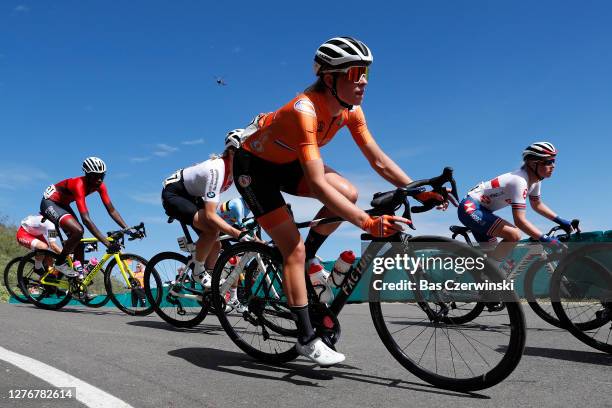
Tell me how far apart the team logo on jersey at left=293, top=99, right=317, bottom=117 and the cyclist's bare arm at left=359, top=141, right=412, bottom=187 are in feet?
2.66

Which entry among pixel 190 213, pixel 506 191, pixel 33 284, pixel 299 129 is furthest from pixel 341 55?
pixel 33 284

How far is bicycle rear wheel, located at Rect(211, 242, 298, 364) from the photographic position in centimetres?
414

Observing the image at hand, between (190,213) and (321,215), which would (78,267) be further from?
(321,215)

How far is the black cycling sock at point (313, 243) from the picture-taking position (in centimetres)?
388

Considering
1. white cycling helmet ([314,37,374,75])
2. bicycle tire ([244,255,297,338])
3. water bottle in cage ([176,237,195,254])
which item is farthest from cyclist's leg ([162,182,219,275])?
white cycling helmet ([314,37,374,75])

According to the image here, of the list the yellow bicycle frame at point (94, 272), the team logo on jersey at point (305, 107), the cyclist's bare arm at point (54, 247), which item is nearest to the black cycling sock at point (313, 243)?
the team logo on jersey at point (305, 107)

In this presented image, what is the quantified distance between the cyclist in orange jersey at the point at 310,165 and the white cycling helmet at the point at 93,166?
229 inches

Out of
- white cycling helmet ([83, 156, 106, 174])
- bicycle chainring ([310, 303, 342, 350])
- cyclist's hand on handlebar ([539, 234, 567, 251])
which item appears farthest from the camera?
white cycling helmet ([83, 156, 106, 174])

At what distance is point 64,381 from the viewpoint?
313 centimetres

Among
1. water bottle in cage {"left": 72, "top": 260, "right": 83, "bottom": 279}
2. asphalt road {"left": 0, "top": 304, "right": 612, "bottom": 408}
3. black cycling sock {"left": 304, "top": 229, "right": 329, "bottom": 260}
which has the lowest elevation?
asphalt road {"left": 0, "top": 304, "right": 612, "bottom": 408}

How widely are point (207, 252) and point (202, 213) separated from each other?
520 mm

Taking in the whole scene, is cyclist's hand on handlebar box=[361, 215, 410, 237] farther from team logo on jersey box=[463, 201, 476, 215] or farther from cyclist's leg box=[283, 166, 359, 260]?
team logo on jersey box=[463, 201, 476, 215]

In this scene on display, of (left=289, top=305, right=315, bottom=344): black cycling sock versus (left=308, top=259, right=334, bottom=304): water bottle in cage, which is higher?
(left=308, top=259, right=334, bottom=304): water bottle in cage

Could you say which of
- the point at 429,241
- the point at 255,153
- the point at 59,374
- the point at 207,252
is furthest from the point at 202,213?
the point at 429,241
